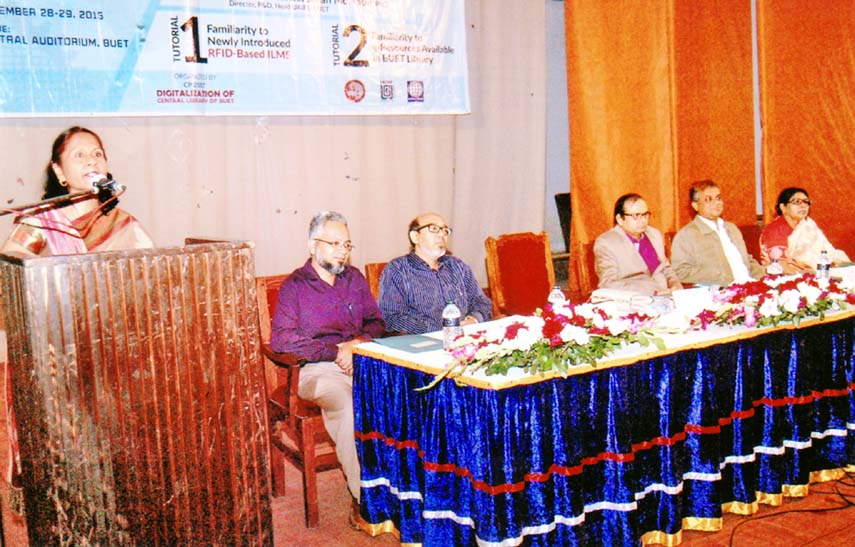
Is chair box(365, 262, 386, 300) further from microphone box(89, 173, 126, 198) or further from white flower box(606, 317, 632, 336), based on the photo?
microphone box(89, 173, 126, 198)

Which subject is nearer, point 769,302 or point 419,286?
point 769,302

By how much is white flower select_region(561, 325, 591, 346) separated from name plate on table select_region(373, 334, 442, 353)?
0.60 m

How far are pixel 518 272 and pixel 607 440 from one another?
1.88 metres

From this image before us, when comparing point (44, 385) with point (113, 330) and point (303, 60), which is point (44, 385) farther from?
point (303, 60)

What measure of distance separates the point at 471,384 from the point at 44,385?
1436mm

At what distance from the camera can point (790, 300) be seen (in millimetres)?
3291

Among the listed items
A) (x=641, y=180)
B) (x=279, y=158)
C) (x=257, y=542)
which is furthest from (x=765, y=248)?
(x=257, y=542)

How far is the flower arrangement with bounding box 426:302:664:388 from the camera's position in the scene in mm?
2662

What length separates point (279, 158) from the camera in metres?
4.98

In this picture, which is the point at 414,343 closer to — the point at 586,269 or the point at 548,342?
the point at 548,342

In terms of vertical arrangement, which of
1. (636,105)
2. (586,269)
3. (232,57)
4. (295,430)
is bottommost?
(295,430)

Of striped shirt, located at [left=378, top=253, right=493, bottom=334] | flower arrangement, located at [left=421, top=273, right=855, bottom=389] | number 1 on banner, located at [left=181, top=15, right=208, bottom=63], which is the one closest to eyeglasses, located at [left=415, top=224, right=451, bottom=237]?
striped shirt, located at [left=378, top=253, right=493, bottom=334]

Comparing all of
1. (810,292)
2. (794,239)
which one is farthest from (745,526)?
(794,239)

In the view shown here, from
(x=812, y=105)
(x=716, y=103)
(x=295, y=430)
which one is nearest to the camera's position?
(x=295, y=430)
